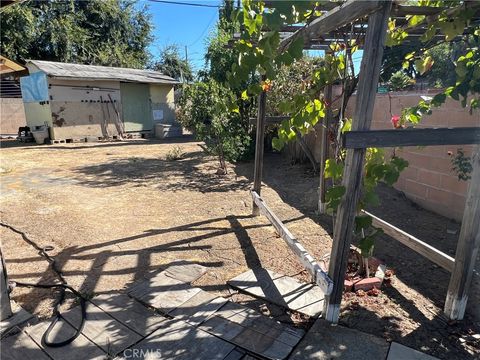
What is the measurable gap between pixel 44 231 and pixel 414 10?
4285 millimetres

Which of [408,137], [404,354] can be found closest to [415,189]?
[408,137]

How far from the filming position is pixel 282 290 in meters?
2.80

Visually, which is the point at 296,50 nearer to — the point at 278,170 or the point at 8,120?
the point at 278,170

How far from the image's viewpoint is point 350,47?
2.70 metres

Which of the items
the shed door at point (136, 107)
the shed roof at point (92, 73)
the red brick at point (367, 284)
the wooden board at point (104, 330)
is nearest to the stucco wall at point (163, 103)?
the shed door at point (136, 107)

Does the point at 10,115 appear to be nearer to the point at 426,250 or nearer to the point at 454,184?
the point at 454,184

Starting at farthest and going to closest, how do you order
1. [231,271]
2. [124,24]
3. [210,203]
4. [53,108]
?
[124,24]
[53,108]
[210,203]
[231,271]

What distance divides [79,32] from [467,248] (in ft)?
74.6

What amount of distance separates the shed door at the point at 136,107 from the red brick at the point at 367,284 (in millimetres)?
14783

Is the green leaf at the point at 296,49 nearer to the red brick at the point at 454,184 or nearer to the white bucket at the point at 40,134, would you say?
the red brick at the point at 454,184

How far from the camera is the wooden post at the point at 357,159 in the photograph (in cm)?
190

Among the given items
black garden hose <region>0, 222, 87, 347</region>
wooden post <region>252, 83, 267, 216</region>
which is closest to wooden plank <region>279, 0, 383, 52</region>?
wooden post <region>252, 83, 267, 216</region>

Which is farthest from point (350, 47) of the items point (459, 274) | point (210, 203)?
point (210, 203)

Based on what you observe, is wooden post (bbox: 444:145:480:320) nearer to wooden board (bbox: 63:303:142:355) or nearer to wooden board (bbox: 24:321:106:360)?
wooden board (bbox: 63:303:142:355)
